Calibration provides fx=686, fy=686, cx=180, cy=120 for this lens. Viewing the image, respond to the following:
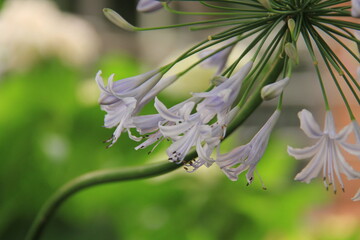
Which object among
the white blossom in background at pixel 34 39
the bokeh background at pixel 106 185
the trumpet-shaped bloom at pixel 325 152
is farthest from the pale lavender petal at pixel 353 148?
the white blossom in background at pixel 34 39

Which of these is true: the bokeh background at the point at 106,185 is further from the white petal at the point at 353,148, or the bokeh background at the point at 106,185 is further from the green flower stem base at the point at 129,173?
the white petal at the point at 353,148

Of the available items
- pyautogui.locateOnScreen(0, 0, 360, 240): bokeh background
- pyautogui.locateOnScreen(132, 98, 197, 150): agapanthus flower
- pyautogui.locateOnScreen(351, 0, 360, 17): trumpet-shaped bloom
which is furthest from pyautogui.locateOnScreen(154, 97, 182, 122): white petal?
pyautogui.locateOnScreen(0, 0, 360, 240): bokeh background

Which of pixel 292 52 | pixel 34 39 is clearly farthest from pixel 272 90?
pixel 34 39

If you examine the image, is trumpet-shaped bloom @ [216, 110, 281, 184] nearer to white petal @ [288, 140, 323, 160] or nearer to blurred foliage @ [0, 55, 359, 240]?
white petal @ [288, 140, 323, 160]

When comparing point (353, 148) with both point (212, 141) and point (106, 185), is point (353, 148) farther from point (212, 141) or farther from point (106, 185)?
point (106, 185)

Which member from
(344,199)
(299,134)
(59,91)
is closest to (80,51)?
(59,91)

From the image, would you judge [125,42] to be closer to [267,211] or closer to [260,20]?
[267,211]

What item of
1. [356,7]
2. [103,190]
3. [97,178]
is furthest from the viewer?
[103,190]
